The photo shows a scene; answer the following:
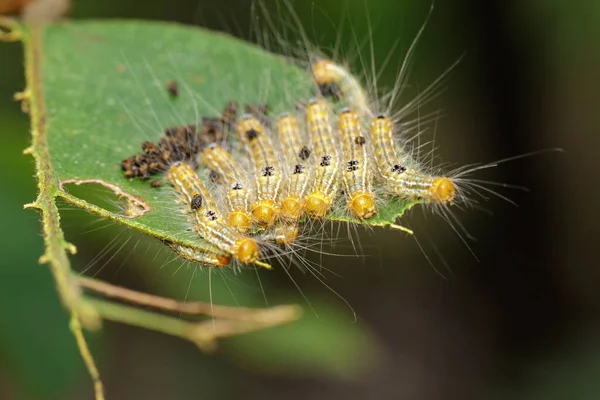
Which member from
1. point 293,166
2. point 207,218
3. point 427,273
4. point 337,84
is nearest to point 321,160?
point 293,166

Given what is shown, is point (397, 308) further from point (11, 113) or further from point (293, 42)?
point (11, 113)

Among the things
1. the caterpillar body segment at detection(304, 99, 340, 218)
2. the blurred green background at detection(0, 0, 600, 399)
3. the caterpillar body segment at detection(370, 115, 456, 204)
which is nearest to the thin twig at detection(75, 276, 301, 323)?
the caterpillar body segment at detection(304, 99, 340, 218)

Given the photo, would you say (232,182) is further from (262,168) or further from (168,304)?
(168,304)

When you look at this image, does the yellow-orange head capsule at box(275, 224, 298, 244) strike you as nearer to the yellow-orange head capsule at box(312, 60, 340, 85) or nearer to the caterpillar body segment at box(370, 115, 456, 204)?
the caterpillar body segment at box(370, 115, 456, 204)

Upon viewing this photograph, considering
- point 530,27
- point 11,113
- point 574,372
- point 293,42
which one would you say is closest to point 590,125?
point 530,27

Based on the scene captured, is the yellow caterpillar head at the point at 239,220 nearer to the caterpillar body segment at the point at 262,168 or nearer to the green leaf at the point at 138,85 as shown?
the caterpillar body segment at the point at 262,168
